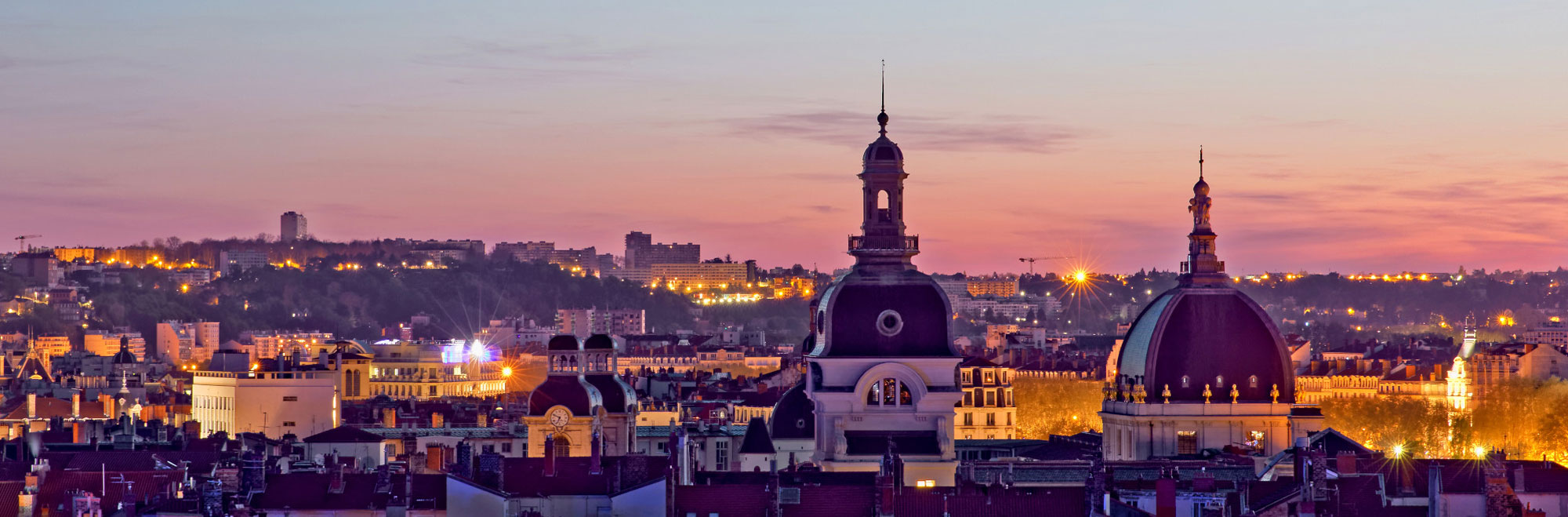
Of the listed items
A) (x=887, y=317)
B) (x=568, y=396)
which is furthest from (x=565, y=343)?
(x=887, y=317)

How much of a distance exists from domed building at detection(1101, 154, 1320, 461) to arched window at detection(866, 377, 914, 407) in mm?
15108

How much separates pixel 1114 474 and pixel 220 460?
94.7 feet

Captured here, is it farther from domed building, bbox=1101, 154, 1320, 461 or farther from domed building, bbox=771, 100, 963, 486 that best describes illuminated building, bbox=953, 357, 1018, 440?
domed building, bbox=771, 100, 963, 486

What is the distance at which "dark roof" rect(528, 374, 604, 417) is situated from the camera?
12375 cm

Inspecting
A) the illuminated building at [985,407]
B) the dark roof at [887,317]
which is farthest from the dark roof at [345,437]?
the dark roof at [887,317]

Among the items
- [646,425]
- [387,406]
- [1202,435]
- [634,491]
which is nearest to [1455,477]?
[634,491]

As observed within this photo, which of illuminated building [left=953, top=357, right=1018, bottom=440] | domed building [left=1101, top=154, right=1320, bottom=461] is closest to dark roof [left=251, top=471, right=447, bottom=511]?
domed building [left=1101, top=154, right=1320, bottom=461]

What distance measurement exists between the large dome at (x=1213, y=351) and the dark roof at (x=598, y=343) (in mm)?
20213

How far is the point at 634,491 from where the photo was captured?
89688 mm

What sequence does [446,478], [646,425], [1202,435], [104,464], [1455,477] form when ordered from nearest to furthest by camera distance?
1. [1455,477]
2. [446,478]
3. [104,464]
4. [1202,435]
5. [646,425]

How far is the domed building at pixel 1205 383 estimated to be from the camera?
127062mm

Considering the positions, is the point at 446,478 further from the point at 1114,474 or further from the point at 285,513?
the point at 1114,474

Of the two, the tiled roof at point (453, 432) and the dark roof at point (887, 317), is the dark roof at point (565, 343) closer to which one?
the dark roof at point (887, 317)

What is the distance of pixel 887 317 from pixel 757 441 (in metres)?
11.7
